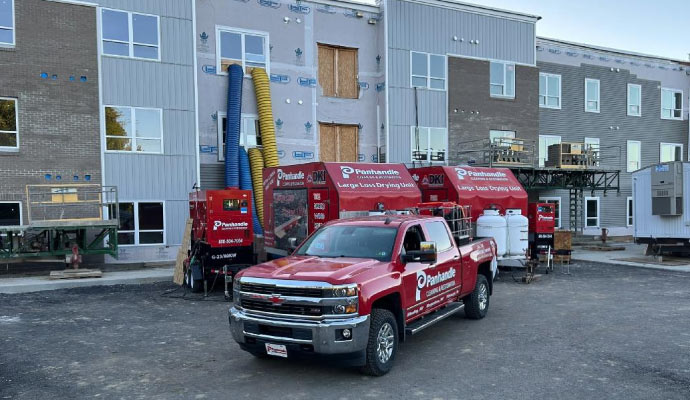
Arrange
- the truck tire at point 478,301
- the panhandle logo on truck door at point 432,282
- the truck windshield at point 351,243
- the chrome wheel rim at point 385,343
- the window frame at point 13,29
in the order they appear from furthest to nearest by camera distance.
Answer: the window frame at point 13,29
the truck tire at point 478,301
the panhandle logo on truck door at point 432,282
the truck windshield at point 351,243
the chrome wheel rim at point 385,343

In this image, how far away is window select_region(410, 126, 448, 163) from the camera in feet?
80.0

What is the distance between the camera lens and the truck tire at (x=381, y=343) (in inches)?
254

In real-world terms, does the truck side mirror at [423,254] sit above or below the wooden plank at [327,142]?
below

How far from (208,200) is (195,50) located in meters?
9.01

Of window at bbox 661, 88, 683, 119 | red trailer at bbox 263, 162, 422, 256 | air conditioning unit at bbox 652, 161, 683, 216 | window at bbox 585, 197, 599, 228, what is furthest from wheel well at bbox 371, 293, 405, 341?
window at bbox 661, 88, 683, 119

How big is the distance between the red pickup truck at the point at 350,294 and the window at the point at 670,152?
2999cm

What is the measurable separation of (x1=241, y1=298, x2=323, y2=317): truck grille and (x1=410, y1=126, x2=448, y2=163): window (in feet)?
60.7

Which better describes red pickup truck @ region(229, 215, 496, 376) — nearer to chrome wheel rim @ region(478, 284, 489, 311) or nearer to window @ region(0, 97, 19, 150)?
chrome wheel rim @ region(478, 284, 489, 311)

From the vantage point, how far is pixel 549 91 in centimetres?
2864

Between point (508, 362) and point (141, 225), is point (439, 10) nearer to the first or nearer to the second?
point (141, 225)

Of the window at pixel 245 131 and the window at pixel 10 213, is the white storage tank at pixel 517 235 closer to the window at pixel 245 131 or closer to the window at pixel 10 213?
the window at pixel 245 131

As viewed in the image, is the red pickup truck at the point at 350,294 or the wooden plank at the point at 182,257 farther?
the wooden plank at the point at 182,257

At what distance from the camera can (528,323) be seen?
9711 mm

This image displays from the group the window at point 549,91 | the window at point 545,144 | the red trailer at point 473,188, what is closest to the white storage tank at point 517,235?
the red trailer at point 473,188
